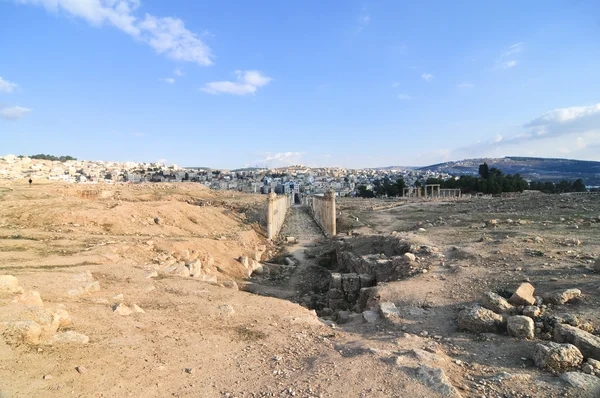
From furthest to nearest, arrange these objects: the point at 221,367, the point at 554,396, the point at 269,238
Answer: the point at 269,238 < the point at 221,367 < the point at 554,396

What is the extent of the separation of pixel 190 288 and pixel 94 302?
249 centimetres

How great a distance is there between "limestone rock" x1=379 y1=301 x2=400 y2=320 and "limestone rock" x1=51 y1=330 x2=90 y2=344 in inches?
221

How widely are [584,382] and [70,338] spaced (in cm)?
722

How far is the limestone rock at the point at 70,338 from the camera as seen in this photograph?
5212 mm

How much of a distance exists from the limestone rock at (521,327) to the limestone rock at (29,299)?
8.18 meters

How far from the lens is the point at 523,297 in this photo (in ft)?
23.2

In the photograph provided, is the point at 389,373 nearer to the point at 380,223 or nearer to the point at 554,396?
the point at 554,396

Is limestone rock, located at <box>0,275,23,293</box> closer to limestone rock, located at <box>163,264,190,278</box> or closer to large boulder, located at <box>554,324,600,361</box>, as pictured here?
limestone rock, located at <box>163,264,190,278</box>

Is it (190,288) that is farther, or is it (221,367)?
(190,288)

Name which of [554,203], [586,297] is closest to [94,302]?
[586,297]

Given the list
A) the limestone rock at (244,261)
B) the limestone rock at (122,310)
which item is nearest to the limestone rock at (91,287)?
the limestone rock at (122,310)

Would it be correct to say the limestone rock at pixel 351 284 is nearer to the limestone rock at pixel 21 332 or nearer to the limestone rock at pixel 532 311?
the limestone rock at pixel 532 311

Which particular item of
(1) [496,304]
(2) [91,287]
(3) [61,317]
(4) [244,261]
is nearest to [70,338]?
(3) [61,317]

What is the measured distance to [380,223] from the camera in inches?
1117
